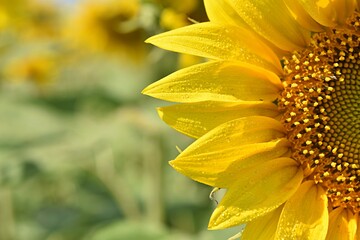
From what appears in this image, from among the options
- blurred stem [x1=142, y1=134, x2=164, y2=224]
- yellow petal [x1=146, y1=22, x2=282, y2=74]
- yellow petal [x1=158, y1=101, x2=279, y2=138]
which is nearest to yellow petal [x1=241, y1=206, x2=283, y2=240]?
yellow petal [x1=158, y1=101, x2=279, y2=138]

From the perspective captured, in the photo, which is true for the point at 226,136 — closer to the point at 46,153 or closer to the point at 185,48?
the point at 185,48

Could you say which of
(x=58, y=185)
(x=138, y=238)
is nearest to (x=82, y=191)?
(x=58, y=185)

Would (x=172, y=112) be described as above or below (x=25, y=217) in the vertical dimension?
above

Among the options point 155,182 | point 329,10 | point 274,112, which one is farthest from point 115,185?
point 329,10

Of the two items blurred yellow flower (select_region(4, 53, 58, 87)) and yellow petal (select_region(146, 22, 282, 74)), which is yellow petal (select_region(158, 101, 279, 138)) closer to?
yellow petal (select_region(146, 22, 282, 74))

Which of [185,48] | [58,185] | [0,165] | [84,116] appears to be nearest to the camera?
[185,48]

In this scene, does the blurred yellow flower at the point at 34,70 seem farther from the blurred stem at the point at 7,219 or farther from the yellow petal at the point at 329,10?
the yellow petal at the point at 329,10

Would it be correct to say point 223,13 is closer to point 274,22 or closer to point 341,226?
point 274,22

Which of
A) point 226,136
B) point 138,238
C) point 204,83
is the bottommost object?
point 138,238
